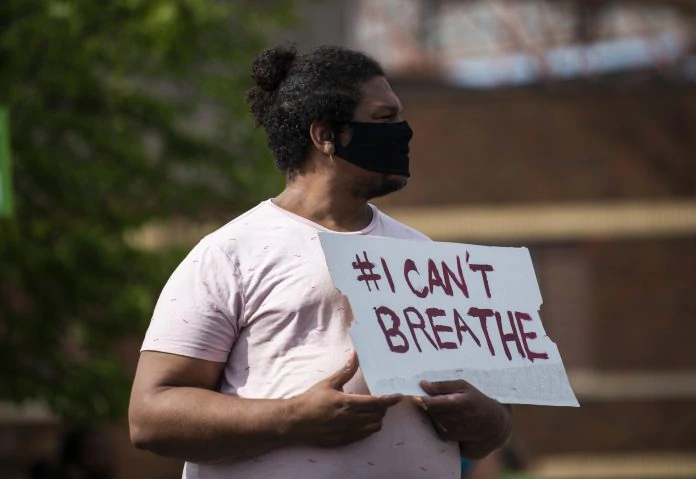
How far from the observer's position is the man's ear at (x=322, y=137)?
3119 mm

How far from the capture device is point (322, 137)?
3127 millimetres

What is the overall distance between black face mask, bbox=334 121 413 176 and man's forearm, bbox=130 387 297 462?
57cm

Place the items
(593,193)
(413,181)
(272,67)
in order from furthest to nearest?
(413,181) < (593,193) < (272,67)

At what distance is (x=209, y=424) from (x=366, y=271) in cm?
44

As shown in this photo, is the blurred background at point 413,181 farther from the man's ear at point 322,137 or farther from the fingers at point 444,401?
the fingers at point 444,401

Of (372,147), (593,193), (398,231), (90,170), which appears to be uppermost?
(372,147)

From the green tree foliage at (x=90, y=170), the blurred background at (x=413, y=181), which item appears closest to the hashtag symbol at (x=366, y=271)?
the blurred background at (x=413, y=181)

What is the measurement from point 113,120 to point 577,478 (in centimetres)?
1056

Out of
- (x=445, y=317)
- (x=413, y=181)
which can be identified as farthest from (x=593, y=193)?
(x=445, y=317)

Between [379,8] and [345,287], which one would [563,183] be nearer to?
[379,8]

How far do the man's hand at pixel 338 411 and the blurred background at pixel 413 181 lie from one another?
381cm

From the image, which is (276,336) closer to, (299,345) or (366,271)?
(299,345)

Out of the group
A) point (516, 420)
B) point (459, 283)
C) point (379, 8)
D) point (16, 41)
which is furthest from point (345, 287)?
point (379, 8)

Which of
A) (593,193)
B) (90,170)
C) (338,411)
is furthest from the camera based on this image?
(593,193)
